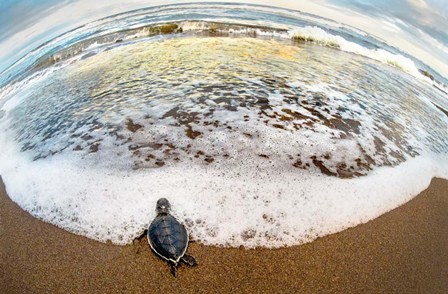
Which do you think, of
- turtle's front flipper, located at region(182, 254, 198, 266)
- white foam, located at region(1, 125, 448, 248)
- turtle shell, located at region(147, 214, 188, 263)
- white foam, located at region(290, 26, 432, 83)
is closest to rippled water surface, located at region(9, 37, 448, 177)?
white foam, located at region(1, 125, 448, 248)

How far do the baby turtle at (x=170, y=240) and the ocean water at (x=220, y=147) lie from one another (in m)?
0.29

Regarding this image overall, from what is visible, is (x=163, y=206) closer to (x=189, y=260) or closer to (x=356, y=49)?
(x=189, y=260)

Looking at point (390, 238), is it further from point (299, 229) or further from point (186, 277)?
point (186, 277)

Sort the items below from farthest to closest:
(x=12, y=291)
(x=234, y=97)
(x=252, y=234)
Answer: (x=234, y=97), (x=252, y=234), (x=12, y=291)

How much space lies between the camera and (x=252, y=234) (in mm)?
3650

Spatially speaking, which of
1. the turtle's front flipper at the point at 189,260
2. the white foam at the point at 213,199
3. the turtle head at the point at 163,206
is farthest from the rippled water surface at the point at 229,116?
the turtle's front flipper at the point at 189,260

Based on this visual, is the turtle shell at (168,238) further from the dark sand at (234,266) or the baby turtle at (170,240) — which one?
the dark sand at (234,266)

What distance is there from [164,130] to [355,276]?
155 inches

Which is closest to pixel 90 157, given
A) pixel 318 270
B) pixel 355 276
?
pixel 318 270

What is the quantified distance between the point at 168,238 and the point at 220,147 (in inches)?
90.2

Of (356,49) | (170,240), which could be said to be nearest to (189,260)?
(170,240)

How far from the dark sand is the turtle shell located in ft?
0.49

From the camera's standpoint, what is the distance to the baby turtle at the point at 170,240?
10.4 ft

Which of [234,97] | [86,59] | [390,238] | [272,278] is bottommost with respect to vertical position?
[86,59]
